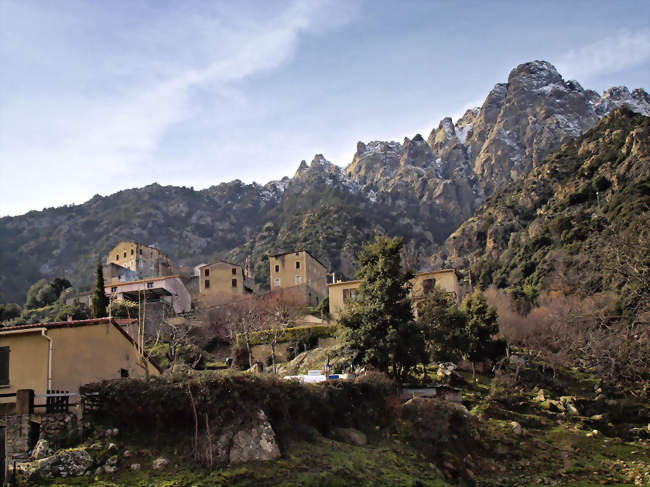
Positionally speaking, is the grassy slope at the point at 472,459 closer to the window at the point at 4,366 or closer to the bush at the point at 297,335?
the window at the point at 4,366

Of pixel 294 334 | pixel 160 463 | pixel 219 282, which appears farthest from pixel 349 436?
pixel 219 282

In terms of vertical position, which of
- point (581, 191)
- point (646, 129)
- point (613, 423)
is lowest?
point (613, 423)

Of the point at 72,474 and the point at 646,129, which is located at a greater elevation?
the point at 646,129

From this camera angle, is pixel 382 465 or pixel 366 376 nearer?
pixel 382 465

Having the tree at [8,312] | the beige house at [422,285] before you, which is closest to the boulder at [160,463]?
the beige house at [422,285]

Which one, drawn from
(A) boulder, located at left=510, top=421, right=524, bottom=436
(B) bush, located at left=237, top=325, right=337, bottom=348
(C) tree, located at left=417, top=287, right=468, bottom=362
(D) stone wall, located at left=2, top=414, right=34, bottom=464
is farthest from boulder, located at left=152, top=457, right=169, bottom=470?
(B) bush, located at left=237, top=325, right=337, bottom=348

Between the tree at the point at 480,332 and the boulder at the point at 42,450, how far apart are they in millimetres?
29041

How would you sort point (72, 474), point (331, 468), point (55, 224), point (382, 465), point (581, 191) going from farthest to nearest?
1. point (55, 224)
2. point (581, 191)
3. point (382, 465)
4. point (331, 468)
5. point (72, 474)

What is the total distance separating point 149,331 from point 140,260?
4006 cm

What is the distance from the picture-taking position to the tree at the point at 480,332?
43.0 meters

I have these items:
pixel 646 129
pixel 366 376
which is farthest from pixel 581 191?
pixel 366 376

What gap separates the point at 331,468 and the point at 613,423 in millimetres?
19770

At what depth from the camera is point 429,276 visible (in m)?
59.2

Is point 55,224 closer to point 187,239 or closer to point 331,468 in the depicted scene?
point 187,239
